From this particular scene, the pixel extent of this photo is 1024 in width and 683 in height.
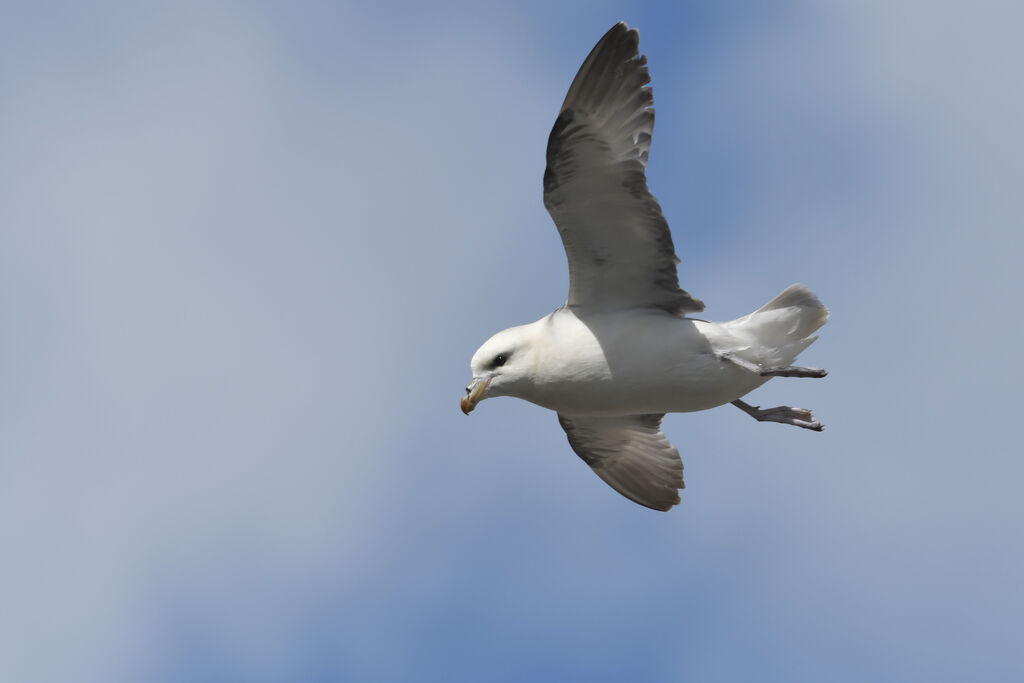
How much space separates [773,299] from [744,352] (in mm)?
438

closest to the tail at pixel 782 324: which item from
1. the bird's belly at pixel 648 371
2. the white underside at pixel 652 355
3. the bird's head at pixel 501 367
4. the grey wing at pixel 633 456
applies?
the white underside at pixel 652 355

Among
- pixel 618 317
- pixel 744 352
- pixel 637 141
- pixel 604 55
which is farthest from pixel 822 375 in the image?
pixel 604 55

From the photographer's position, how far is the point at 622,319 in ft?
29.6

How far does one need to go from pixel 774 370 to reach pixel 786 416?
1.01 meters

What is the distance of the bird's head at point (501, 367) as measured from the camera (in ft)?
29.4

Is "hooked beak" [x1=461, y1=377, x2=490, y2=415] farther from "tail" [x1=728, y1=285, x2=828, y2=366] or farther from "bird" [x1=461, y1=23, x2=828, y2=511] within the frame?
"tail" [x1=728, y1=285, x2=828, y2=366]

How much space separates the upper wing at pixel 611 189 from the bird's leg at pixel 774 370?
45 cm

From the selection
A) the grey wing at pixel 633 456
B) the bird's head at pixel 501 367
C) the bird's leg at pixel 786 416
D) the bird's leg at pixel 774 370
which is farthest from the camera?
the grey wing at pixel 633 456

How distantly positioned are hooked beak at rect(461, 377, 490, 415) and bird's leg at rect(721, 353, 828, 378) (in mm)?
1629

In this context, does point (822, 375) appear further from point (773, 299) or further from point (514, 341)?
point (514, 341)

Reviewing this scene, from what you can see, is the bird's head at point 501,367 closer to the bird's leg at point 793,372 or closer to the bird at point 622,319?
the bird at point 622,319

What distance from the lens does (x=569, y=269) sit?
9.10 metres

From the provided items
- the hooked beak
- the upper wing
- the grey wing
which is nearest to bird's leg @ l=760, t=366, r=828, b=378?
the upper wing

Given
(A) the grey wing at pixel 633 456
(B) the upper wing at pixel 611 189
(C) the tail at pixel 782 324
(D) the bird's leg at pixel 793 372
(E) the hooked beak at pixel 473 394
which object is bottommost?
(A) the grey wing at pixel 633 456
